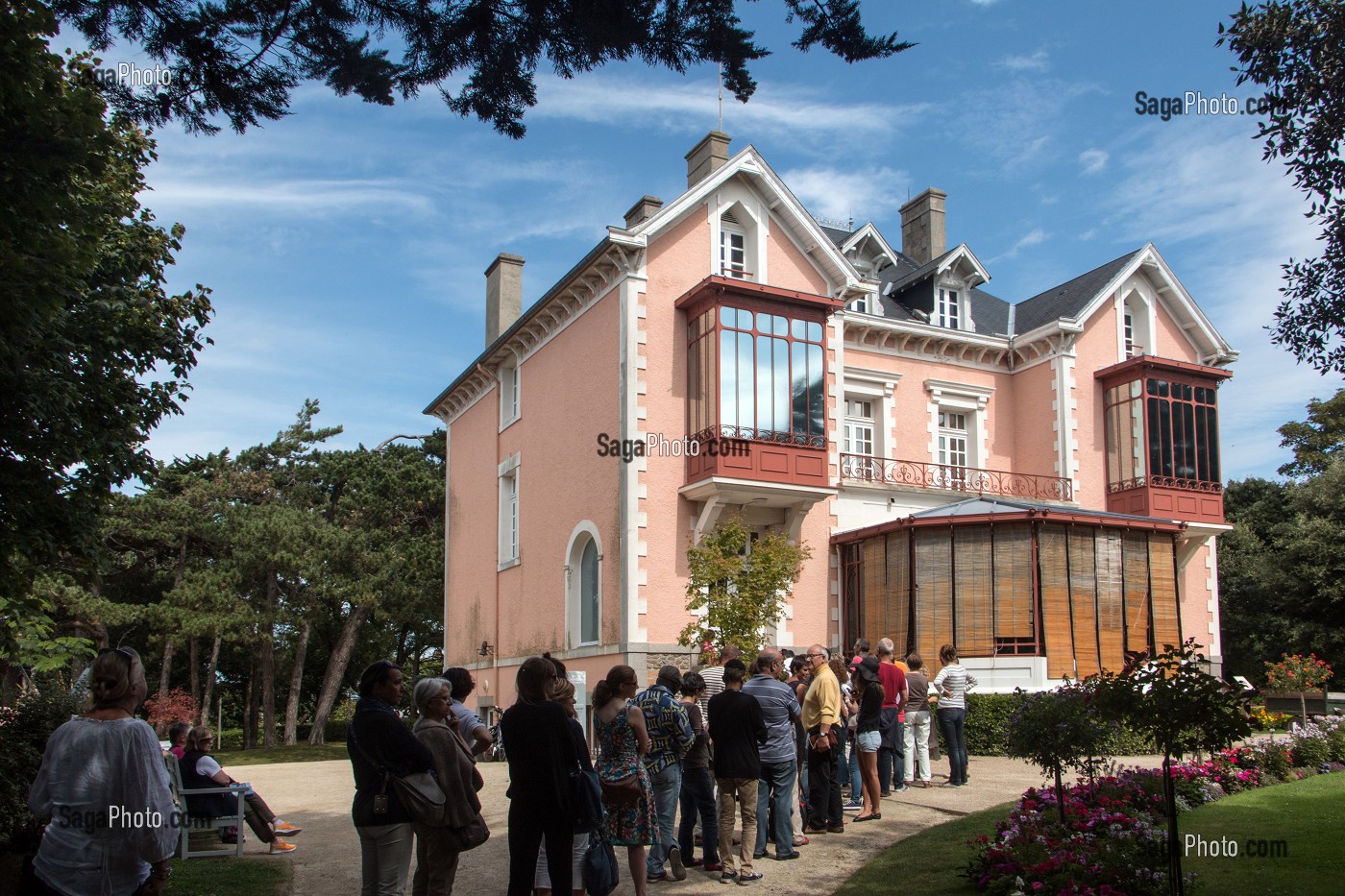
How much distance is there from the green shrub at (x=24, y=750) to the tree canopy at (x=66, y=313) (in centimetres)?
65

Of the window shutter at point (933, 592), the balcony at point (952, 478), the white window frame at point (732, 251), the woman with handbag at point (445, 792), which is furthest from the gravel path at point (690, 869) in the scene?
the white window frame at point (732, 251)

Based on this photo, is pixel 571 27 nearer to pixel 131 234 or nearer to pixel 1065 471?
pixel 131 234

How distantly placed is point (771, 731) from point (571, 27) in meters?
6.16

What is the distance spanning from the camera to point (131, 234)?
45.2ft

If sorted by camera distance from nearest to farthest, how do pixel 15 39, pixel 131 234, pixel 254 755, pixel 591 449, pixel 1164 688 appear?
pixel 15 39 → pixel 1164 688 → pixel 131 234 → pixel 591 449 → pixel 254 755

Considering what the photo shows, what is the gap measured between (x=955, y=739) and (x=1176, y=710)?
7.04 meters

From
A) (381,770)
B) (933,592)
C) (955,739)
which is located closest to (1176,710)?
(381,770)

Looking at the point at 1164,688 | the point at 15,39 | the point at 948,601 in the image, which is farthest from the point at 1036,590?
the point at 15,39

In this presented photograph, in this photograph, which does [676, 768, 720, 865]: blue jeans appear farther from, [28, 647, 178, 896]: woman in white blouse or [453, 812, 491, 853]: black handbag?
[28, 647, 178, 896]: woman in white blouse

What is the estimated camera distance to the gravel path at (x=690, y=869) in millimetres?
9539

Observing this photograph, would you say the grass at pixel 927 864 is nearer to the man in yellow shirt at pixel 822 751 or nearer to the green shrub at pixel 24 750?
the man in yellow shirt at pixel 822 751

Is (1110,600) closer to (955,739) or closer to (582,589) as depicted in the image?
(955,739)

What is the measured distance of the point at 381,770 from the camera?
7.00 m

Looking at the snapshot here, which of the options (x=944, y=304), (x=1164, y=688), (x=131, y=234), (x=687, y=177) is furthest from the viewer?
(x=944, y=304)
